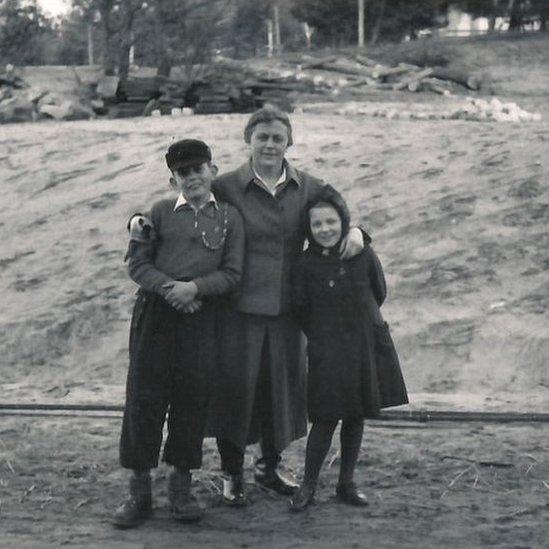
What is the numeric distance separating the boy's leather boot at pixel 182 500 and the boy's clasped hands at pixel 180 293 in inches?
29.1

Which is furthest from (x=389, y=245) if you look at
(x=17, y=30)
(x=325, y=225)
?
(x=17, y=30)

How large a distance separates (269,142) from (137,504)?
1652 millimetres

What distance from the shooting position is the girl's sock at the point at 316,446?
544cm

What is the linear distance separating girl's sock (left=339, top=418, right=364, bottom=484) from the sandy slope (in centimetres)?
224

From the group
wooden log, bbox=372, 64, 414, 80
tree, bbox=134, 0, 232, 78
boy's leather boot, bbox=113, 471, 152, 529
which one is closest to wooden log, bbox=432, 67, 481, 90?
wooden log, bbox=372, 64, 414, 80

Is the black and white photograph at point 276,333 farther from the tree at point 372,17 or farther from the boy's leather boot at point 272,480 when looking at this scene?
the tree at point 372,17

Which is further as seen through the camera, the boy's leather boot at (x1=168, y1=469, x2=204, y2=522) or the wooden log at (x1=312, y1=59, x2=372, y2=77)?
the wooden log at (x1=312, y1=59, x2=372, y2=77)

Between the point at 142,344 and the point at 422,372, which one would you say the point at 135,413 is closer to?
the point at 142,344

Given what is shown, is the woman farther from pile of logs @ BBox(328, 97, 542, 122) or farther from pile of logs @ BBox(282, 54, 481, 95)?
pile of logs @ BBox(282, 54, 481, 95)

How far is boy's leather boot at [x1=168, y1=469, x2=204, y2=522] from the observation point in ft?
17.3

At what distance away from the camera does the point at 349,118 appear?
1680cm

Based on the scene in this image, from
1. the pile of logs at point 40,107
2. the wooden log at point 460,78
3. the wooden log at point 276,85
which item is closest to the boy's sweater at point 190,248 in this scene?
the pile of logs at point 40,107

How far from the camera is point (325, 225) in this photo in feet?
17.5

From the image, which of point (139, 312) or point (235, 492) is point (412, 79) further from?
point (139, 312)
